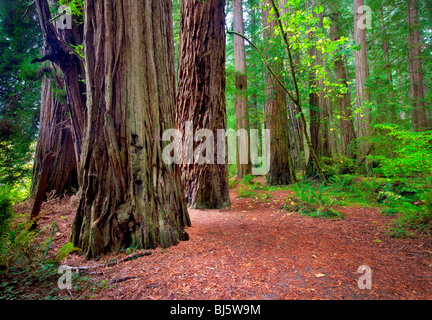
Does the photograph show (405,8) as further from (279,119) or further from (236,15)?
(279,119)

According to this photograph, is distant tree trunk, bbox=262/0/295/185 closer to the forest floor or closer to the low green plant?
the low green plant

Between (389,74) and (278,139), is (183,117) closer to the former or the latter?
(278,139)

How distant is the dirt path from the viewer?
165 cm

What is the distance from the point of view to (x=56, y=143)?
5465mm

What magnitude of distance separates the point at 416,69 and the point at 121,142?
1698 cm

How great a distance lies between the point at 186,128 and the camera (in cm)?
506

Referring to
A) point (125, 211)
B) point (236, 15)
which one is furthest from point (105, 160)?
point (236, 15)

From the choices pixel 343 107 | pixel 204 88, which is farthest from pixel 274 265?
pixel 343 107

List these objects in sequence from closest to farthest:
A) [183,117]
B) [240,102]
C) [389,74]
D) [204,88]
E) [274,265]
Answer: [274,265], [204,88], [183,117], [240,102], [389,74]

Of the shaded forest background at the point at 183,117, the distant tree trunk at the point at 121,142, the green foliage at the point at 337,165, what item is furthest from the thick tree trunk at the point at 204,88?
the green foliage at the point at 337,165

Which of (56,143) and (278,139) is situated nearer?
(56,143)

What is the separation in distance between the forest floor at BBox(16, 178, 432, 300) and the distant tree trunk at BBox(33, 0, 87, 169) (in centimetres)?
197

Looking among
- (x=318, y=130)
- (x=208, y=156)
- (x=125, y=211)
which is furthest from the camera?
(x=318, y=130)

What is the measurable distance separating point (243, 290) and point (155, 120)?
2.11 m
